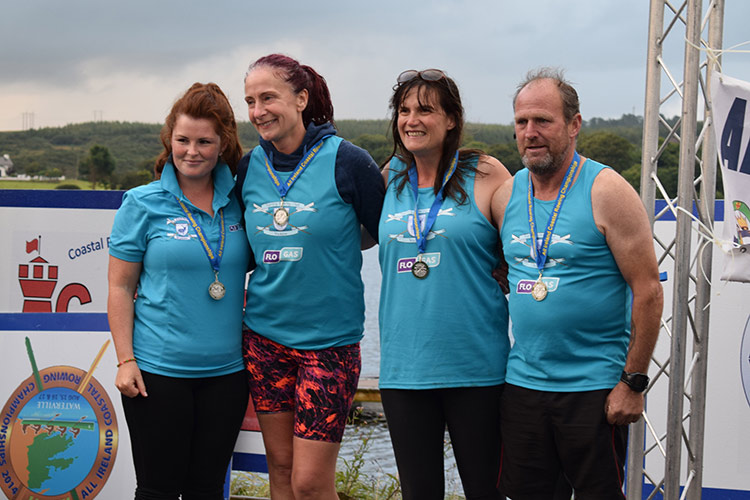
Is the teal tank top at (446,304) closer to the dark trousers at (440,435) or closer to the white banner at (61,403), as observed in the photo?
the dark trousers at (440,435)

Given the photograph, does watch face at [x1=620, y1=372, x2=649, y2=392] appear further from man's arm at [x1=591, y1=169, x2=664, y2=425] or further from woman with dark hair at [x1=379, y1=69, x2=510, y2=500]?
woman with dark hair at [x1=379, y1=69, x2=510, y2=500]

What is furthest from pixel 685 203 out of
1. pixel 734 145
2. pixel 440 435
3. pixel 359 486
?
pixel 359 486

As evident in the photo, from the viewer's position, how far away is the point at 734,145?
2730 mm

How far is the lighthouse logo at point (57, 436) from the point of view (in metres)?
3.51

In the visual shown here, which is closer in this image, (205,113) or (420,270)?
(420,270)

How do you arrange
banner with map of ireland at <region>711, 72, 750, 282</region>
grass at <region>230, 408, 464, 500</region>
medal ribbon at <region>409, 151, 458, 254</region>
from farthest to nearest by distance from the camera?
grass at <region>230, 408, 464, 500</region> → banner with map of ireland at <region>711, 72, 750, 282</region> → medal ribbon at <region>409, 151, 458, 254</region>

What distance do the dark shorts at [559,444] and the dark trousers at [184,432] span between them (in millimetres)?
919

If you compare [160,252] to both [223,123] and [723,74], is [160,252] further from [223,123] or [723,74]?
[723,74]

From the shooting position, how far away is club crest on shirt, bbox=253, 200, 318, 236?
2596 millimetres

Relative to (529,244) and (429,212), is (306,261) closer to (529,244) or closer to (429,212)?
(429,212)

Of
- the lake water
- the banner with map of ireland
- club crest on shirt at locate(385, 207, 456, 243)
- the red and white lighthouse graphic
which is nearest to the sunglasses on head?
club crest on shirt at locate(385, 207, 456, 243)

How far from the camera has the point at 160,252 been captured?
2570mm

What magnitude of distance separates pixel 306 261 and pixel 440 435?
0.71m

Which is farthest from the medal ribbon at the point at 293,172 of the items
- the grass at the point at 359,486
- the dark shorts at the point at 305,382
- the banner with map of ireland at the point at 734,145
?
the grass at the point at 359,486
